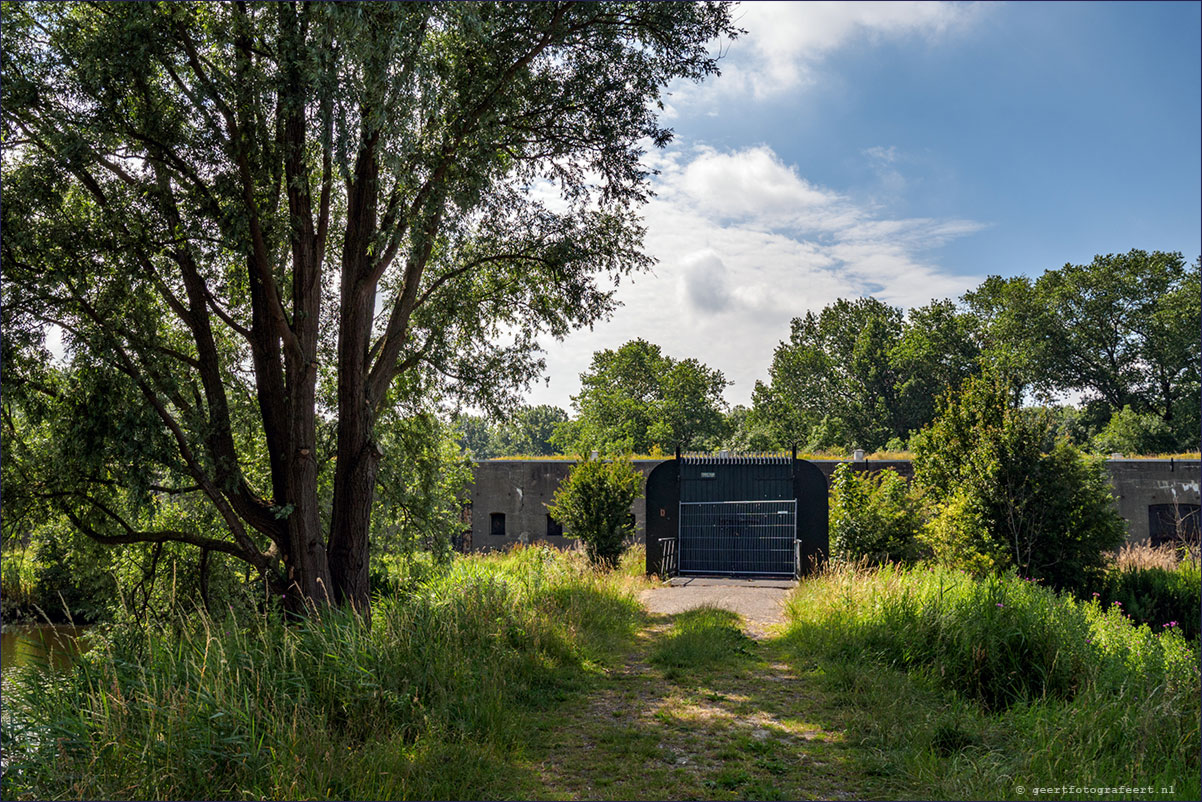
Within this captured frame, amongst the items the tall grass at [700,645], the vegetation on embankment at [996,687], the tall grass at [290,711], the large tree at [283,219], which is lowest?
the tall grass at [700,645]

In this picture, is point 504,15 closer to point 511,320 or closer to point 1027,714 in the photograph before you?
point 511,320

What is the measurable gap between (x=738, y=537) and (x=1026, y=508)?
5.67 metres

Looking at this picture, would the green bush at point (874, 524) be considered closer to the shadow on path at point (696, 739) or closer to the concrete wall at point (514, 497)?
the shadow on path at point (696, 739)

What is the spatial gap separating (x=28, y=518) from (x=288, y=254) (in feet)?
13.5

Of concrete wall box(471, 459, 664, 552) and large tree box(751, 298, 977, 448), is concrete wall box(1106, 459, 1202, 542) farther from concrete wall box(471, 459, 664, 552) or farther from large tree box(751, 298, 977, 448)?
large tree box(751, 298, 977, 448)

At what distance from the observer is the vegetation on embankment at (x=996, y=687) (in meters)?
4.91

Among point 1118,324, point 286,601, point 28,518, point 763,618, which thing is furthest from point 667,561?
point 1118,324

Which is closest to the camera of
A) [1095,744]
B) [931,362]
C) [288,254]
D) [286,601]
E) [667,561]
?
[1095,744]

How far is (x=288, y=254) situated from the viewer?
9617 millimetres

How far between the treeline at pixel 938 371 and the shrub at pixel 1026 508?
2193cm

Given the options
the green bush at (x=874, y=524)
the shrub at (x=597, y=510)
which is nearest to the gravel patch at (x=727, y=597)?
the green bush at (x=874, y=524)

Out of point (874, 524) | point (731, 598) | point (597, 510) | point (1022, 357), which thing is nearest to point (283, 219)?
point (731, 598)

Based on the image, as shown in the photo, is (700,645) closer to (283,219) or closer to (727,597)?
(727,597)

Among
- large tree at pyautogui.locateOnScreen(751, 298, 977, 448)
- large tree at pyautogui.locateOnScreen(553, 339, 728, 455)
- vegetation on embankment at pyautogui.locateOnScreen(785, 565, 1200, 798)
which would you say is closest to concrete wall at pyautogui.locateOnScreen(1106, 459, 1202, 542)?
vegetation on embankment at pyautogui.locateOnScreen(785, 565, 1200, 798)
